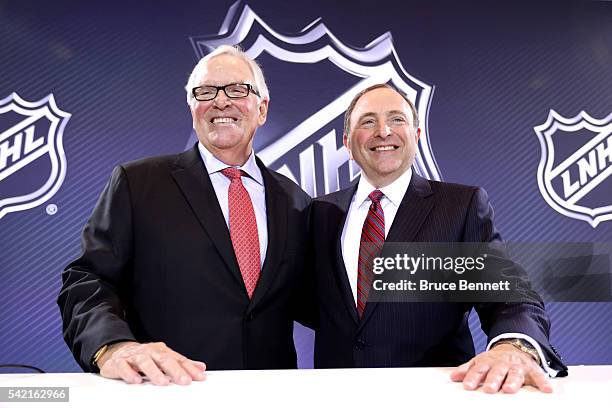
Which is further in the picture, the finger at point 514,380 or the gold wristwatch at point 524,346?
the gold wristwatch at point 524,346

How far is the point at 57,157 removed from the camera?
333 cm

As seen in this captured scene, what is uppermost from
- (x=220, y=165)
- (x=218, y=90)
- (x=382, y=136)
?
(x=218, y=90)

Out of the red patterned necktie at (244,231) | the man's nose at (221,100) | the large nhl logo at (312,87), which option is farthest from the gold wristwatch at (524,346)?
the large nhl logo at (312,87)

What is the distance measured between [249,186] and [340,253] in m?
0.39

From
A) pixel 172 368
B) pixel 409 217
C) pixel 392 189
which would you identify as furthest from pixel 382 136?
pixel 172 368

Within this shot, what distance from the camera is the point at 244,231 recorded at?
1.66 metres

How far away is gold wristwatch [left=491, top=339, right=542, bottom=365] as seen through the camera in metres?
1.04

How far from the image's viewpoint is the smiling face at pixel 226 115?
1.79 metres

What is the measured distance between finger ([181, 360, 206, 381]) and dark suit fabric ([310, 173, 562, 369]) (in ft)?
2.59

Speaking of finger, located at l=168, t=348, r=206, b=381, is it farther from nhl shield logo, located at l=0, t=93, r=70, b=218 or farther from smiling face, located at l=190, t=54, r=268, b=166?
nhl shield logo, located at l=0, t=93, r=70, b=218

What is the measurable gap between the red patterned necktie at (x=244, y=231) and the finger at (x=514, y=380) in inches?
34.5

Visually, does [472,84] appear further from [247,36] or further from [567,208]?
[247,36]

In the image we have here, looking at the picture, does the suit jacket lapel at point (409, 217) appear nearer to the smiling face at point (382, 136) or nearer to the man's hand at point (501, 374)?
the smiling face at point (382, 136)

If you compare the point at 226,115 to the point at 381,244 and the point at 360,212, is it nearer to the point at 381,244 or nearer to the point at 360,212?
A: the point at 360,212
